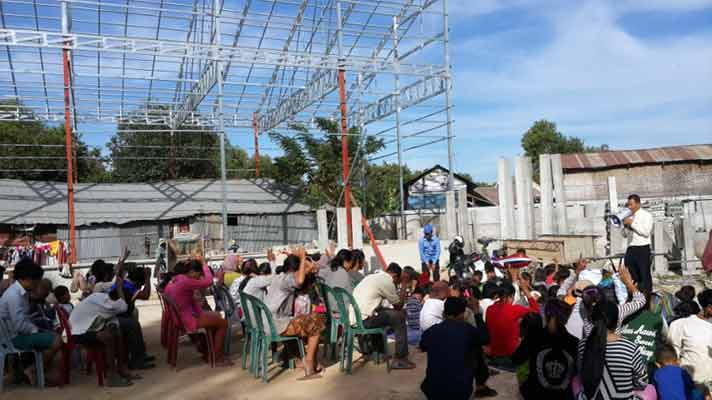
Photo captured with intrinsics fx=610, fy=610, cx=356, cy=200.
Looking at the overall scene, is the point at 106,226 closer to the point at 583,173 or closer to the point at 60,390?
the point at 60,390

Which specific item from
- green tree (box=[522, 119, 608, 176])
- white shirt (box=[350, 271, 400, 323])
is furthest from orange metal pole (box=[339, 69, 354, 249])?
green tree (box=[522, 119, 608, 176])

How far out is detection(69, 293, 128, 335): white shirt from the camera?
5.81 meters

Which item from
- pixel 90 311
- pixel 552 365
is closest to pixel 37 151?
pixel 90 311

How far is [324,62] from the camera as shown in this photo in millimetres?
16375

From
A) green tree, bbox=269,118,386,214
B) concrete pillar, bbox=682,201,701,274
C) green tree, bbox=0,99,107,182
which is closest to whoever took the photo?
concrete pillar, bbox=682,201,701,274

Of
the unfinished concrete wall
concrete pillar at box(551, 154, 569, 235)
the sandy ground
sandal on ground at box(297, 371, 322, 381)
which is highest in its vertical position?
the unfinished concrete wall

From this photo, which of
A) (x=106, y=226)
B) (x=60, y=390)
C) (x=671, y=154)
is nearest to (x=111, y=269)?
(x=60, y=390)

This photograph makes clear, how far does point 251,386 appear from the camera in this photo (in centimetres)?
570

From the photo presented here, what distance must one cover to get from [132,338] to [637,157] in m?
27.9

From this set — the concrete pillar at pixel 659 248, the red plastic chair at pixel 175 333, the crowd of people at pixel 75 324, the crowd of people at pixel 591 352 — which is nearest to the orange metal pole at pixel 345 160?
the concrete pillar at pixel 659 248

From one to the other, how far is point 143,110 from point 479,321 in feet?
65.6

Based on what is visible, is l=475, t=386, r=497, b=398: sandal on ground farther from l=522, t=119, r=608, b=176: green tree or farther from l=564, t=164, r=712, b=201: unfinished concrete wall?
l=522, t=119, r=608, b=176: green tree

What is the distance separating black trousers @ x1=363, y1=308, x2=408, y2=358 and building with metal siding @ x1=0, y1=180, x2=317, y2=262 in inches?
656

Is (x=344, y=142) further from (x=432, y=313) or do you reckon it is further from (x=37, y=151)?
(x=37, y=151)
